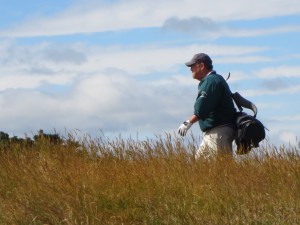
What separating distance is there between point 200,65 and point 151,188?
259 centimetres

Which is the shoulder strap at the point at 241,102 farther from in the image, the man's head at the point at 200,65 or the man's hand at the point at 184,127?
the man's hand at the point at 184,127

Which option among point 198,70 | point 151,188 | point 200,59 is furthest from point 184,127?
point 151,188

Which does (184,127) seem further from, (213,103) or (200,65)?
(200,65)

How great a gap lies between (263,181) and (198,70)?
2.50 m

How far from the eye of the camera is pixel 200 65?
13.1 m

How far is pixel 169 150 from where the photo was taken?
12727 mm

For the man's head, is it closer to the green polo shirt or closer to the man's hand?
the green polo shirt

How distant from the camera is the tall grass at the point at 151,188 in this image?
32.9 feet

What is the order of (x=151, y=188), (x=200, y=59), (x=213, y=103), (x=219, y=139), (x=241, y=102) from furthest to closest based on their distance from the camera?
1. (x=241, y=102)
2. (x=200, y=59)
3. (x=219, y=139)
4. (x=213, y=103)
5. (x=151, y=188)

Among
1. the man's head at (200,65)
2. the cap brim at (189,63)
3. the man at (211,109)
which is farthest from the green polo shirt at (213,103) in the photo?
the cap brim at (189,63)

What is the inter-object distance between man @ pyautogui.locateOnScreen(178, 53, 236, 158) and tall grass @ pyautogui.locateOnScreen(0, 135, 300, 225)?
323 mm

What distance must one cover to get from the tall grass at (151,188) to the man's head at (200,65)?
0.92 m

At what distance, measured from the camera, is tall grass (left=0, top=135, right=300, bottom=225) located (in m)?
10.0

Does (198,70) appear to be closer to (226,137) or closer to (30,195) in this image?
(226,137)
